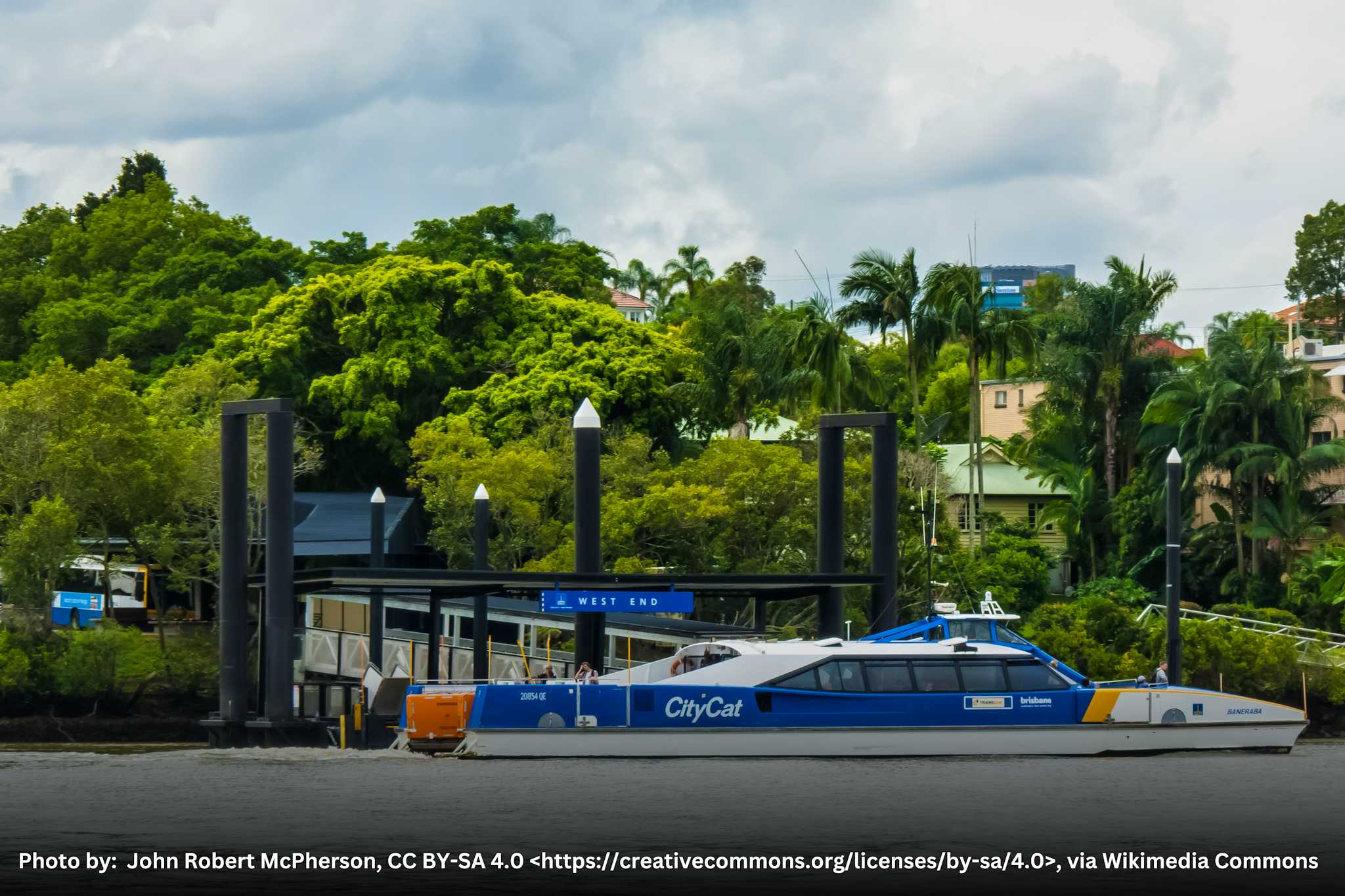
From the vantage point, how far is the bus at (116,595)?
39844mm

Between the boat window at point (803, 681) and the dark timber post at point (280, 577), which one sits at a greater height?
the dark timber post at point (280, 577)

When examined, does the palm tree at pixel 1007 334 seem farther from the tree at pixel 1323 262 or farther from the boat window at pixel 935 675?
the tree at pixel 1323 262

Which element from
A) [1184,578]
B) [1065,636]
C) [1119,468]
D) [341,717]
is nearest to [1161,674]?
[1065,636]

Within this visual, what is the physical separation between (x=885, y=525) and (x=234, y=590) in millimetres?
11649

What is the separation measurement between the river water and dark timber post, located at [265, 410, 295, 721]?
1115 mm

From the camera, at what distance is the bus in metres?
39.8

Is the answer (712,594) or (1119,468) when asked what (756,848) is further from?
(1119,468)

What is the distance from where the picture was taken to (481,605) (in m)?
32.5

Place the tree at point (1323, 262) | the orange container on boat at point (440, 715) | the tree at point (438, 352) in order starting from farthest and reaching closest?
1. the tree at point (1323, 262)
2. the tree at point (438, 352)
3. the orange container on boat at point (440, 715)

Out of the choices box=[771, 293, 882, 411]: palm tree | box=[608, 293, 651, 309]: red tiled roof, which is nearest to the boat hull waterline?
box=[771, 293, 882, 411]: palm tree

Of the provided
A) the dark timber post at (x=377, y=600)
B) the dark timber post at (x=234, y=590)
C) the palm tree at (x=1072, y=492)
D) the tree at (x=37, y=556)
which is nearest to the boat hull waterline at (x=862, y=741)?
the dark timber post at (x=377, y=600)

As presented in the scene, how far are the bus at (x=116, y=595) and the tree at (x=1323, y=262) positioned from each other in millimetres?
62594

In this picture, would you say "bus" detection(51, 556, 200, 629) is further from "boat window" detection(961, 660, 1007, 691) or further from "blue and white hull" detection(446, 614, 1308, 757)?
"boat window" detection(961, 660, 1007, 691)

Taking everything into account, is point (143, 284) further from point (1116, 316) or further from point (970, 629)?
point (970, 629)
